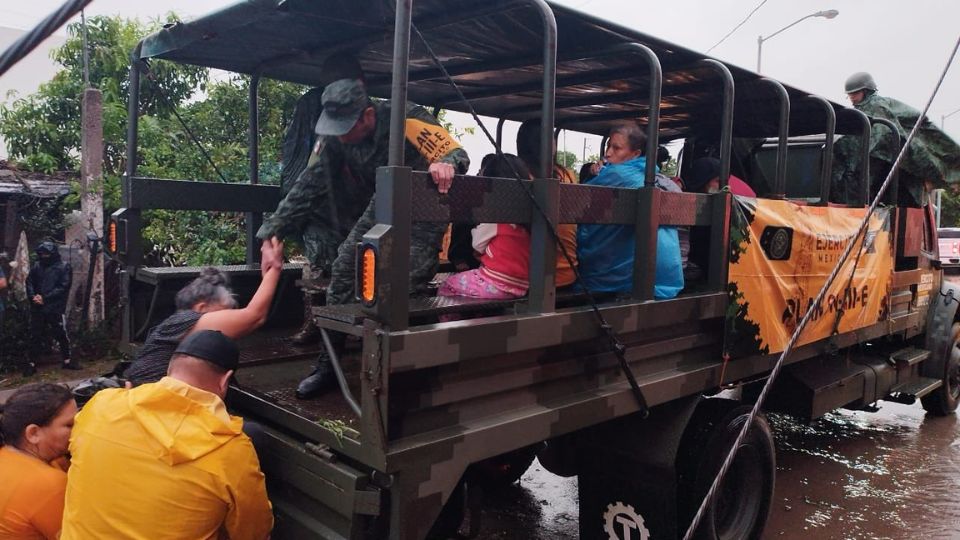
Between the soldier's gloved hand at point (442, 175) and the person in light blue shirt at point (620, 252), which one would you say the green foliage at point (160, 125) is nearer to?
the person in light blue shirt at point (620, 252)

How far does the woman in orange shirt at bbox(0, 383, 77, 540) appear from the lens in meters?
2.29

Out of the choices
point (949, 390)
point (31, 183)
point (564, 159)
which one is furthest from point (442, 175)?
point (564, 159)

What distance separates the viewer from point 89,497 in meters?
2.12

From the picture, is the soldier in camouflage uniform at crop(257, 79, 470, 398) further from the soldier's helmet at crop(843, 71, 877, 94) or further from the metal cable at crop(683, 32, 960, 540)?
the soldier's helmet at crop(843, 71, 877, 94)

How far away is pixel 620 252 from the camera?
307 centimetres

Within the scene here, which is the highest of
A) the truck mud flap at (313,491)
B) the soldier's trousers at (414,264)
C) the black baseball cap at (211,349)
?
the soldier's trousers at (414,264)

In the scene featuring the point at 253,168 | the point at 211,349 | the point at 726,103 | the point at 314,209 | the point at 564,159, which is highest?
the point at 564,159

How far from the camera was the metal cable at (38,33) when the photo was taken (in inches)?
48.7

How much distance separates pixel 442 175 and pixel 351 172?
1.73m

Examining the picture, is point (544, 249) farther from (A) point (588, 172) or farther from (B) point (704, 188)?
(A) point (588, 172)

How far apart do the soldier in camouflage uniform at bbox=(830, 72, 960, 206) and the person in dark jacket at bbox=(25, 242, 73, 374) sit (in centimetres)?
753

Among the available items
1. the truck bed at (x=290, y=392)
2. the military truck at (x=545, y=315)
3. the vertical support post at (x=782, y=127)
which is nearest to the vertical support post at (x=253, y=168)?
the military truck at (x=545, y=315)

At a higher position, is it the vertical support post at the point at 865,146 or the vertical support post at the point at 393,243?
the vertical support post at the point at 865,146

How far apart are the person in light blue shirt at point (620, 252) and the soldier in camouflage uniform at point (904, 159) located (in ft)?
9.92
